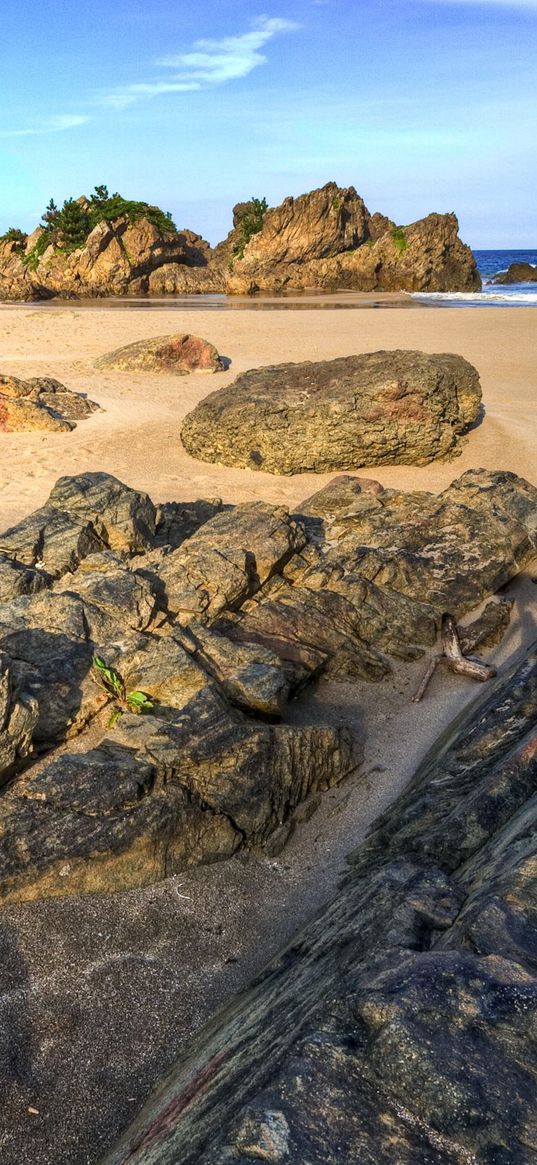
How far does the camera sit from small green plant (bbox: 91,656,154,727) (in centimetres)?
584

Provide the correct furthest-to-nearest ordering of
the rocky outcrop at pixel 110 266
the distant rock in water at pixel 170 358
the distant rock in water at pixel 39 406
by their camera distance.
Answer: the rocky outcrop at pixel 110 266 → the distant rock in water at pixel 170 358 → the distant rock in water at pixel 39 406

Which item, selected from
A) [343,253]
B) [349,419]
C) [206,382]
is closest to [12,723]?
[349,419]

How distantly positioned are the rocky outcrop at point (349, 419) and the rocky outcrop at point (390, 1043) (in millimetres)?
9893

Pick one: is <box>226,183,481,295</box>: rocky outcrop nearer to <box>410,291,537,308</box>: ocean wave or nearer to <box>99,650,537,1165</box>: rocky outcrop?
<box>410,291,537,308</box>: ocean wave

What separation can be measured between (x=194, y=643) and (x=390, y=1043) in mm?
4336

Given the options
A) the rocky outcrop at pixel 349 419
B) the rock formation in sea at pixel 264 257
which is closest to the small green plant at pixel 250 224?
the rock formation in sea at pixel 264 257

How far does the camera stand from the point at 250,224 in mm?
59844

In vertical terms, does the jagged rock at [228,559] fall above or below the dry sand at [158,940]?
above

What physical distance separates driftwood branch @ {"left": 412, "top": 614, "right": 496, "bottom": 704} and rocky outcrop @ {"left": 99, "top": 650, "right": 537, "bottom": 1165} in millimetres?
3511

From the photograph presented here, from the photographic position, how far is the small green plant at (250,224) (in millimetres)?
58600

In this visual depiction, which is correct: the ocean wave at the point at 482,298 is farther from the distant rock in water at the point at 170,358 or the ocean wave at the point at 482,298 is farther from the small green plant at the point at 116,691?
the small green plant at the point at 116,691

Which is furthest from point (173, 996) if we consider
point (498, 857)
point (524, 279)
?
point (524, 279)

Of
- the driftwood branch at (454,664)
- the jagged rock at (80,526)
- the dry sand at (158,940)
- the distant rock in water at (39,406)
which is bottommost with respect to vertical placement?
the dry sand at (158,940)

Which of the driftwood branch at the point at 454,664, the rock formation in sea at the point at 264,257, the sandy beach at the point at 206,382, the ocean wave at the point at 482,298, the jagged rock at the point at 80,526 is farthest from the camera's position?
the rock formation in sea at the point at 264,257
